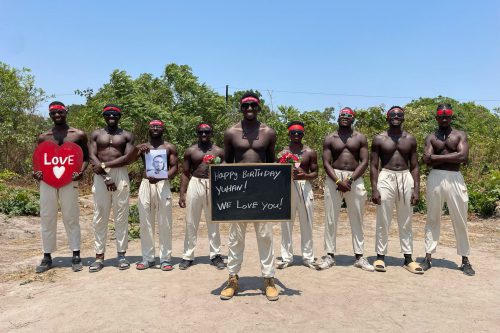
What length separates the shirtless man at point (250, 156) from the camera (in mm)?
4586

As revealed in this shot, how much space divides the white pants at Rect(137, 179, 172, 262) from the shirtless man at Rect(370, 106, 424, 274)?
2.87m

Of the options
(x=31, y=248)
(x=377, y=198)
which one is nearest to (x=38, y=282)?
(x=31, y=248)

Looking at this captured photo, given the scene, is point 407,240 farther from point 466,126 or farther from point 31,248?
point 466,126

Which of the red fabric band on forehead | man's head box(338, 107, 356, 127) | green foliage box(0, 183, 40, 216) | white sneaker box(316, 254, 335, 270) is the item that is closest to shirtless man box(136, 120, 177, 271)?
the red fabric band on forehead

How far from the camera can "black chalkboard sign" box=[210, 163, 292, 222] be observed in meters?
4.52

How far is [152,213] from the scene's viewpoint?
582cm

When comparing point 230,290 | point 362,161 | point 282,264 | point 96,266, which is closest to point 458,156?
point 362,161

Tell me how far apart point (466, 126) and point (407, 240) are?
22.8 m

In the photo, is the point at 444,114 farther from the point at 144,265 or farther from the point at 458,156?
the point at 144,265

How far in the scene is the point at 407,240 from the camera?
228 inches

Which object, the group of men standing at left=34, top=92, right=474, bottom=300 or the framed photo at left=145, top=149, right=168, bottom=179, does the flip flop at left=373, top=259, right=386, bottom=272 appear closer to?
the group of men standing at left=34, top=92, right=474, bottom=300

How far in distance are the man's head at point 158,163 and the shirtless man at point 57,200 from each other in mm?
1035

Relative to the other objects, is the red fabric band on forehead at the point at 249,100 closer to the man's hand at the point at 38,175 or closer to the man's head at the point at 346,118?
the man's head at the point at 346,118

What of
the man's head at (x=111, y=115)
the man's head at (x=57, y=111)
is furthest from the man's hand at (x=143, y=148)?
the man's head at (x=57, y=111)
